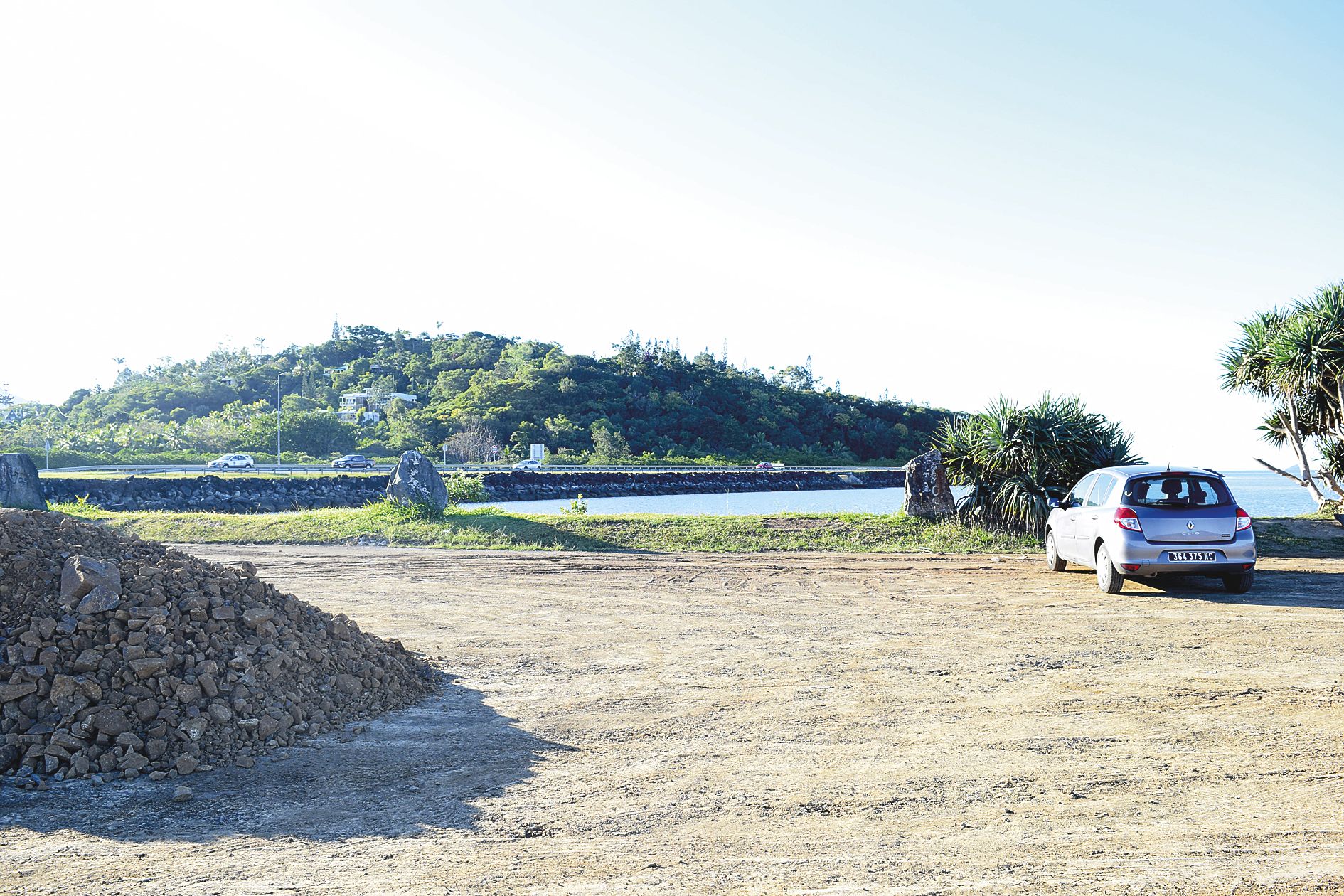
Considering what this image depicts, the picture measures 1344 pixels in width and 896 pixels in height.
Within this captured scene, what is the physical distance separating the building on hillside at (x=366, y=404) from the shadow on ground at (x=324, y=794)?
7940 cm

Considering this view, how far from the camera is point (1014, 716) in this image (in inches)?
259

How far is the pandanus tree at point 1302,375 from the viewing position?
17750 mm

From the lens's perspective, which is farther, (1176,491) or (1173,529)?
(1176,491)

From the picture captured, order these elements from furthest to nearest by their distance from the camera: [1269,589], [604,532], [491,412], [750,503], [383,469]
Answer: [491,412], [383,469], [750,503], [604,532], [1269,589]

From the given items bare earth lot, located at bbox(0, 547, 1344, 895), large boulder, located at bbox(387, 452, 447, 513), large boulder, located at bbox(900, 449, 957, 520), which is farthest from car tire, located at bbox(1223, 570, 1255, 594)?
large boulder, located at bbox(387, 452, 447, 513)

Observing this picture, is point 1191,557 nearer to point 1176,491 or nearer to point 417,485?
point 1176,491

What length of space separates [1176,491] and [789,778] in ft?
28.5

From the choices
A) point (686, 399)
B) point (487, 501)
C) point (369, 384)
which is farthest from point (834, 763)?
point (369, 384)

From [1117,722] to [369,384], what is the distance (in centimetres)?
10104

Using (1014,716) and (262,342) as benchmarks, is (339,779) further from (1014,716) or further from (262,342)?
(262,342)

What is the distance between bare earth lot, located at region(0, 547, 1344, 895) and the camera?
13.7ft

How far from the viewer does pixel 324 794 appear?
529 cm

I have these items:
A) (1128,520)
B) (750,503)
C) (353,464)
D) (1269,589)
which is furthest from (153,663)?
(353,464)

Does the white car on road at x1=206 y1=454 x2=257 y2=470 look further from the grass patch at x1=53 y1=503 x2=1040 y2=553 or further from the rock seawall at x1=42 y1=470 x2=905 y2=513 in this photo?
the grass patch at x1=53 y1=503 x2=1040 y2=553
